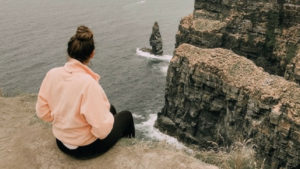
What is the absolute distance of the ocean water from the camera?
229 feet

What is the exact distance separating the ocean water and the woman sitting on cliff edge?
41.0m

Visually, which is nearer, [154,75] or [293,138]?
[293,138]

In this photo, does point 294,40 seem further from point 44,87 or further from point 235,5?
point 44,87

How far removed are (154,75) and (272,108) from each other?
50385 mm

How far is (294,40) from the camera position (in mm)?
53188

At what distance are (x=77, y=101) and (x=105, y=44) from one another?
307 feet

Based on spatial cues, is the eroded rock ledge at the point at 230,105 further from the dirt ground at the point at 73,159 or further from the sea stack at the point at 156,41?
the sea stack at the point at 156,41

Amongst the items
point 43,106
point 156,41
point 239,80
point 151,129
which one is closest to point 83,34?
point 43,106

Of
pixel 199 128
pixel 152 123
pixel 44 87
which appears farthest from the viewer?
pixel 152 123

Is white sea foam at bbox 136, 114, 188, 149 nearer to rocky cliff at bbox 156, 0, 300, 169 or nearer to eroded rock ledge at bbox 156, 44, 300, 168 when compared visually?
eroded rock ledge at bbox 156, 44, 300, 168

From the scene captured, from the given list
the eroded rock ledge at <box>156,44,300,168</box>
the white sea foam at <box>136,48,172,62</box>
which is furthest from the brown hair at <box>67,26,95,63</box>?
the white sea foam at <box>136,48,172,62</box>

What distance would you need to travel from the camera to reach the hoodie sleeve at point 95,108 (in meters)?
7.84

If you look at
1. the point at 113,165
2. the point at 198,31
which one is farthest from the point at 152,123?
the point at 113,165

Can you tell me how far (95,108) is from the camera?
790cm
